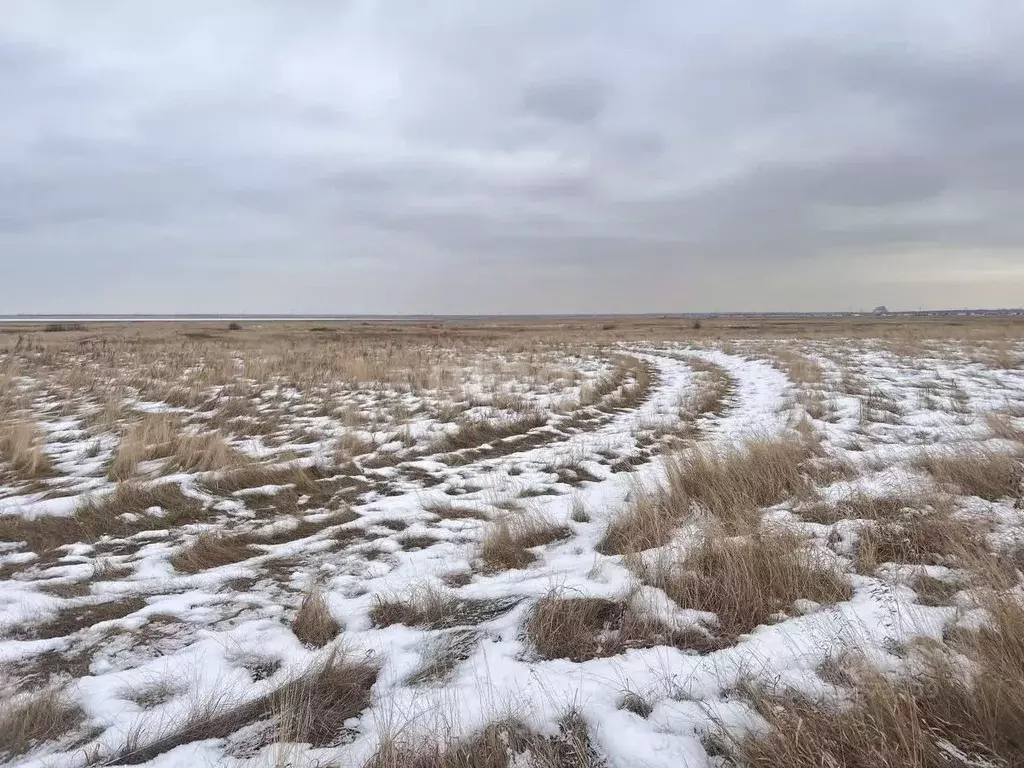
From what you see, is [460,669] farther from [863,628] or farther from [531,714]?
[863,628]

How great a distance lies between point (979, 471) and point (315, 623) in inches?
260

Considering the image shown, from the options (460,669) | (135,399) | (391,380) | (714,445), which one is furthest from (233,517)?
(391,380)

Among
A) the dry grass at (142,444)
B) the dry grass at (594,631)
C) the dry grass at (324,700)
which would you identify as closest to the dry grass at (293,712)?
the dry grass at (324,700)

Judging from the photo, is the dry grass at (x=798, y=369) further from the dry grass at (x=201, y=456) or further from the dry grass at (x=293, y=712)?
the dry grass at (x=293, y=712)

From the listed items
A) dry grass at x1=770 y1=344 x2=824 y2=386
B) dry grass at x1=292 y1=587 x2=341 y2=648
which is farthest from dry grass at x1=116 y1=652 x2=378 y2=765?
dry grass at x1=770 y1=344 x2=824 y2=386

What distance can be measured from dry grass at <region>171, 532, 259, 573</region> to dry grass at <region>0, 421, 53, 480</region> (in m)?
3.99

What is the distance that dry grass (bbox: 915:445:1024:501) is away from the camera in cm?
514

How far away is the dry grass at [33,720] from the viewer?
2.50m

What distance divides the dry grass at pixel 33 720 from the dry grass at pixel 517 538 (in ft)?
9.02

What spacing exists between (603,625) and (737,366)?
62.5ft

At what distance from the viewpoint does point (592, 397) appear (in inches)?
502

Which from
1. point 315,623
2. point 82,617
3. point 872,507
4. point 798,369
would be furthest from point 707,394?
point 82,617

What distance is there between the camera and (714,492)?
221 inches

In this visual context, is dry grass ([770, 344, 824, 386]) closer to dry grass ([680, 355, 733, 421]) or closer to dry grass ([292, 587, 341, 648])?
dry grass ([680, 355, 733, 421])
